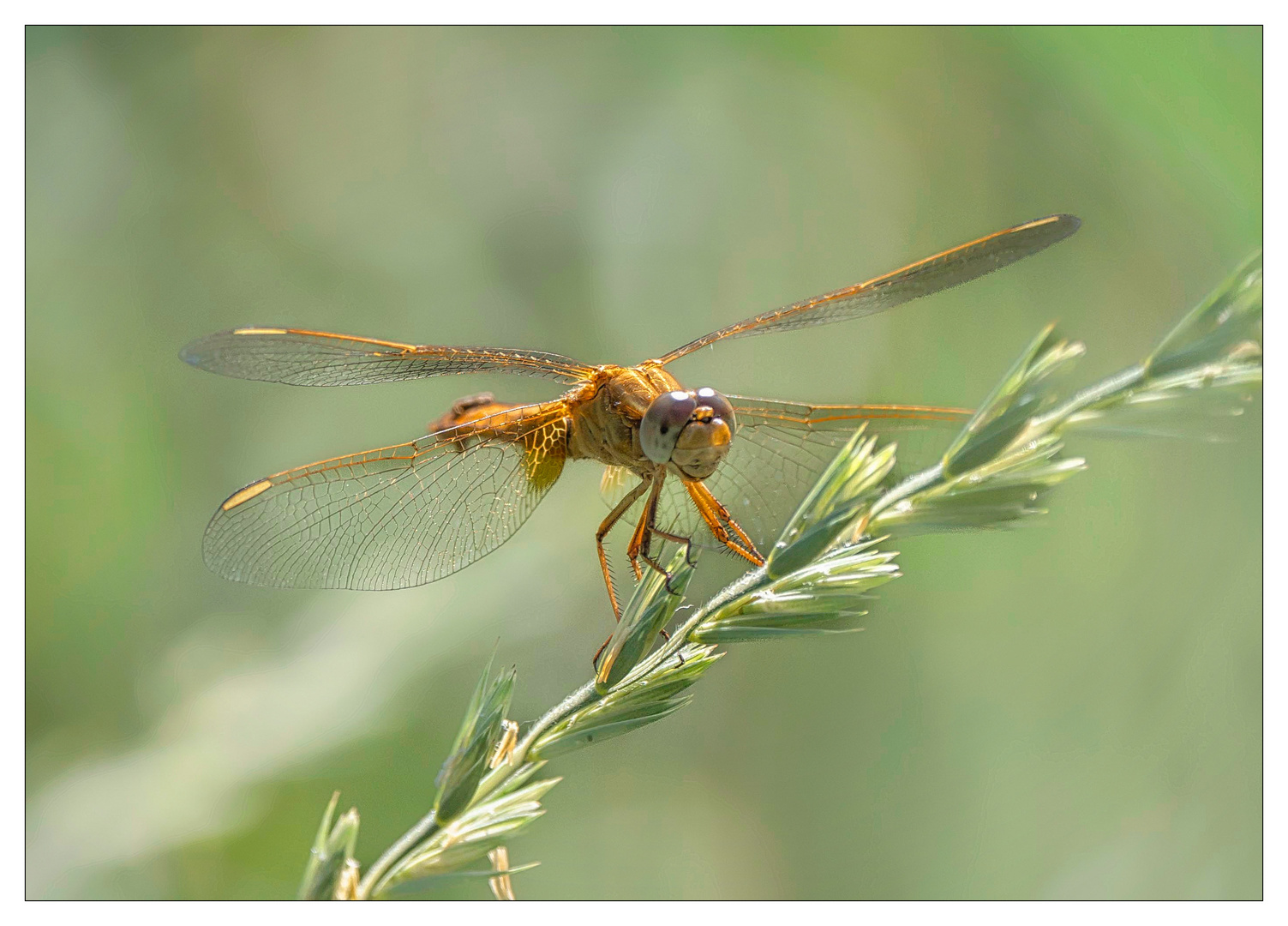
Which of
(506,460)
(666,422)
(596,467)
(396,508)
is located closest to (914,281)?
(666,422)

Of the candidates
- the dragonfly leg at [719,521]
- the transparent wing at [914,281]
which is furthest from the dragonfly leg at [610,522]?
the transparent wing at [914,281]

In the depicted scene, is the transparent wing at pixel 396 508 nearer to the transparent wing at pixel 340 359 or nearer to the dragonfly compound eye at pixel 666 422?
the transparent wing at pixel 340 359

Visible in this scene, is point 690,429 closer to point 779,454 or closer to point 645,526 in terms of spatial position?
point 645,526

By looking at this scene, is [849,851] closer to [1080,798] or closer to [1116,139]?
[1080,798]

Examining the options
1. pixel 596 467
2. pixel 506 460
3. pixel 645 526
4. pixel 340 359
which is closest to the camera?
pixel 645 526

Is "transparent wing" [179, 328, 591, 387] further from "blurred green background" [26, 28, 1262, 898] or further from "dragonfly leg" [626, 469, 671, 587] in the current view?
"blurred green background" [26, 28, 1262, 898]

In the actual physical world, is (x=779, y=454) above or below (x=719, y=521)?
above

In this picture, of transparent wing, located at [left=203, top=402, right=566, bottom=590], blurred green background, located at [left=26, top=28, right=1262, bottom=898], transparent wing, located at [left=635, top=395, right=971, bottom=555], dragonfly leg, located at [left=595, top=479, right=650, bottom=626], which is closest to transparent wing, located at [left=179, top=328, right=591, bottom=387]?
transparent wing, located at [left=203, top=402, right=566, bottom=590]
